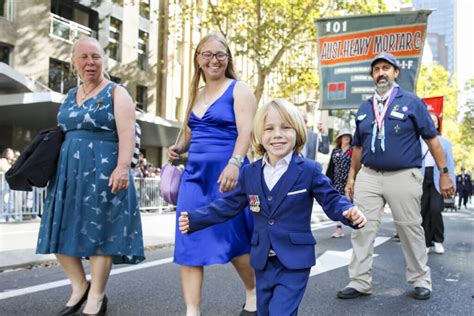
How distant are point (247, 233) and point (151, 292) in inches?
66.6

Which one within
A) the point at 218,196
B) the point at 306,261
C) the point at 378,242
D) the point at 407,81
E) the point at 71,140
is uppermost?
the point at 407,81

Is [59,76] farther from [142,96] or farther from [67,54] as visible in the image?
[142,96]

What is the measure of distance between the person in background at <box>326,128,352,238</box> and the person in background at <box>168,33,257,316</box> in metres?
5.94

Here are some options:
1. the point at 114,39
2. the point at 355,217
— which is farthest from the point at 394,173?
the point at 114,39

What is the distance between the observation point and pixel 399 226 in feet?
15.9

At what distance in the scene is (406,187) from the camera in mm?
4781

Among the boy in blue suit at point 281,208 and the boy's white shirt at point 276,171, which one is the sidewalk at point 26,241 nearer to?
the boy in blue suit at point 281,208

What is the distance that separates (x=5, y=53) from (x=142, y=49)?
30.2 ft

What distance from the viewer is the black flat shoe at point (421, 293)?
4.72 meters

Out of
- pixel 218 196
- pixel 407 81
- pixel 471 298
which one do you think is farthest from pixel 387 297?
pixel 407 81

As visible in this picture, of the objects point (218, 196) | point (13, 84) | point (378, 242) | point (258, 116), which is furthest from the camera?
point (13, 84)

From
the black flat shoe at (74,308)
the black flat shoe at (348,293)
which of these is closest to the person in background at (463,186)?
the black flat shoe at (348,293)

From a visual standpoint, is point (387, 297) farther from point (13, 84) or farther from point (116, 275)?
point (13, 84)

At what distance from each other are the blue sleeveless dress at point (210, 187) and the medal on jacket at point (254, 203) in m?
0.44
